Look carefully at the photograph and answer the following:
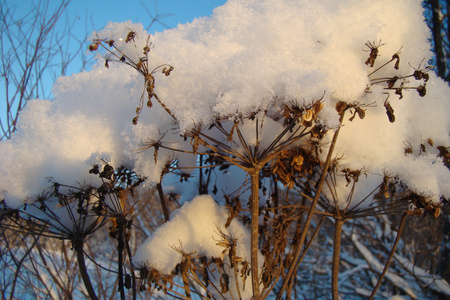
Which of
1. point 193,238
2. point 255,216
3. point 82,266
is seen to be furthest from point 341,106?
point 82,266

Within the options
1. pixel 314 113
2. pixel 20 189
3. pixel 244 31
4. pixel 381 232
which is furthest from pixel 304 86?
pixel 381 232

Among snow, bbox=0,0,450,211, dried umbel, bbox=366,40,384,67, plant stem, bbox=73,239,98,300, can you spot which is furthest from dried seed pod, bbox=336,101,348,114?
plant stem, bbox=73,239,98,300

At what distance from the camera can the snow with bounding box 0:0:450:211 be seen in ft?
4.61

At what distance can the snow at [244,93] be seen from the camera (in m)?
1.40

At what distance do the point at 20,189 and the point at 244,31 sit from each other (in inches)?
64.0

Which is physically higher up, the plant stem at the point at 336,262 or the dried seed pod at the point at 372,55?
the dried seed pod at the point at 372,55

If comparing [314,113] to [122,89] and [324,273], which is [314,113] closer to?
[122,89]

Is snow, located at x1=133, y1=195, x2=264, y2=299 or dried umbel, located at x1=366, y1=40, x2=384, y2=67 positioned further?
snow, located at x1=133, y1=195, x2=264, y2=299

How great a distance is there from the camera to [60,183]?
1.74 m

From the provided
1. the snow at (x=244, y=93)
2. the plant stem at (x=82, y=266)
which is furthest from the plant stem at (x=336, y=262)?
the plant stem at (x=82, y=266)

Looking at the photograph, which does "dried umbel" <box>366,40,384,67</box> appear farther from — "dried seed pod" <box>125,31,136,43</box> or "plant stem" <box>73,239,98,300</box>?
"plant stem" <box>73,239,98,300</box>

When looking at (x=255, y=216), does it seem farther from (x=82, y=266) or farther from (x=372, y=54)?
(x=82, y=266)

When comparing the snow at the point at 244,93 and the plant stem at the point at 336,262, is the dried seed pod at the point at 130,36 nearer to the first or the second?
the snow at the point at 244,93

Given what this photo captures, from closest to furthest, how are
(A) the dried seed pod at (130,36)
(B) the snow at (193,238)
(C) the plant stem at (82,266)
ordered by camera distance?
(A) the dried seed pod at (130,36) < (B) the snow at (193,238) < (C) the plant stem at (82,266)
